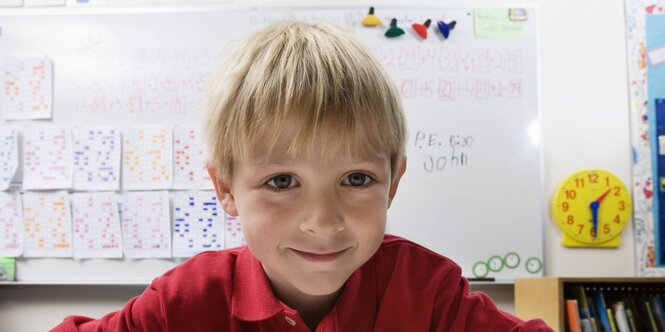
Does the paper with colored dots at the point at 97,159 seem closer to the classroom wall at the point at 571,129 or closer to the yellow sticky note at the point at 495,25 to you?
the classroom wall at the point at 571,129

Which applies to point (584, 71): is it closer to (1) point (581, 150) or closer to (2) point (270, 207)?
(1) point (581, 150)

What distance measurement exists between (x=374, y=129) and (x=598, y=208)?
2024mm

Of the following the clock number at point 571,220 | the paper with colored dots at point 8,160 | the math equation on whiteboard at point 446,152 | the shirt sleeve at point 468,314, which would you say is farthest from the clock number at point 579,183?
the paper with colored dots at point 8,160

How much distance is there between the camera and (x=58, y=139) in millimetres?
2588

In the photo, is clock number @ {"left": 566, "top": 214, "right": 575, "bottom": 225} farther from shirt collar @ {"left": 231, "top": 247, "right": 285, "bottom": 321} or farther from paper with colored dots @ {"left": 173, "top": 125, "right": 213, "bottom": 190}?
shirt collar @ {"left": 231, "top": 247, "right": 285, "bottom": 321}

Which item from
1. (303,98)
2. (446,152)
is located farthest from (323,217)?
(446,152)

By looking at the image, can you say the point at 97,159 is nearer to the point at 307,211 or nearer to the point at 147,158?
the point at 147,158

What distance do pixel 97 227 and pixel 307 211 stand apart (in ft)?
7.00

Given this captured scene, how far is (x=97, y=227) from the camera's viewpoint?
101 inches

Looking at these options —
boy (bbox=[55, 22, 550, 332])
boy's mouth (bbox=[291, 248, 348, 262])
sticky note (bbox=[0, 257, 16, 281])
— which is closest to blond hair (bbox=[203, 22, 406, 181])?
boy (bbox=[55, 22, 550, 332])

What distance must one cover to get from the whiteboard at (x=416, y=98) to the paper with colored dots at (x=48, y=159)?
3.3 inches

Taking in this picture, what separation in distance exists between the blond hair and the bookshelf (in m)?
1.40

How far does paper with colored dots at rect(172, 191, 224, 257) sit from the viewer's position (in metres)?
2.53

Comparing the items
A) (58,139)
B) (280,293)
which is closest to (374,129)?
(280,293)
